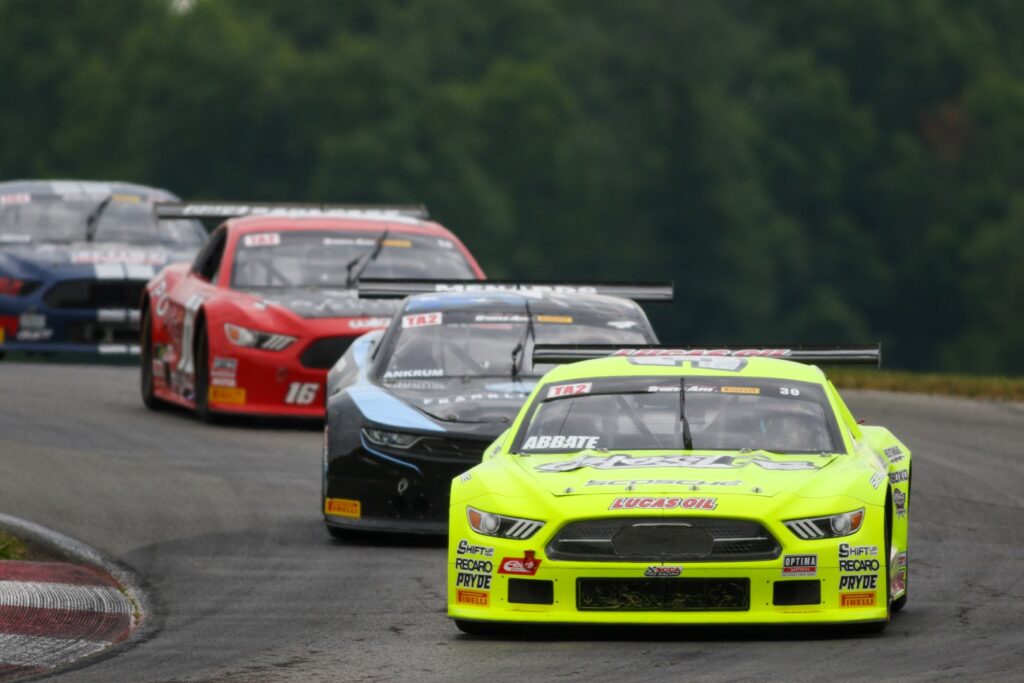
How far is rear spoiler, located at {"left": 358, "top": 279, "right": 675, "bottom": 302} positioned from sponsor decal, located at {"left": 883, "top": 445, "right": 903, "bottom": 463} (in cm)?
426

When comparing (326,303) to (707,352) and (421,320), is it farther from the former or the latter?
(707,352)

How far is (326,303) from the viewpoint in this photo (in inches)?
698

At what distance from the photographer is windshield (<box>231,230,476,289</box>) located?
18.3m

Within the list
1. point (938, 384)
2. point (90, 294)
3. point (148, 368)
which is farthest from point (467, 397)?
point (90, 294)

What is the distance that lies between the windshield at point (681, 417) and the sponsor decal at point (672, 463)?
0.61ft

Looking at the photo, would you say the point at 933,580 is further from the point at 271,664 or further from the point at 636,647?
the point at 271,664

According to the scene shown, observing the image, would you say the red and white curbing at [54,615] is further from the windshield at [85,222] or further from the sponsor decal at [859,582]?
the windshield at [85,222]

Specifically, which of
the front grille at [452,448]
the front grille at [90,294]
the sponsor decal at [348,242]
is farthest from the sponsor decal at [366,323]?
the front grille at [90,294]

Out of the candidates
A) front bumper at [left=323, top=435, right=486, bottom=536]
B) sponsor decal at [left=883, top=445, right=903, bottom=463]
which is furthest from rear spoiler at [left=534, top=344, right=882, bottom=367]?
front bumper at [left=323, top=435, right=486, bottom=536]

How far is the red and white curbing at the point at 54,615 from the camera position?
952cm

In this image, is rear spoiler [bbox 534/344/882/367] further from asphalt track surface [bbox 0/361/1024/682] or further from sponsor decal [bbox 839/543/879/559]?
sponsor decal [bbox 839/543/879/559]

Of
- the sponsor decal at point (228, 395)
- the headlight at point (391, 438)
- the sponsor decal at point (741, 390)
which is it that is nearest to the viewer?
the sponsor decal at point (741, 390)

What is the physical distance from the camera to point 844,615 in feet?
31.2

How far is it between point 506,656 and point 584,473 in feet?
2.93
